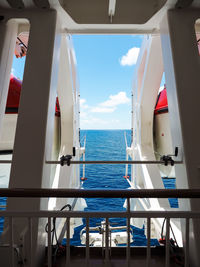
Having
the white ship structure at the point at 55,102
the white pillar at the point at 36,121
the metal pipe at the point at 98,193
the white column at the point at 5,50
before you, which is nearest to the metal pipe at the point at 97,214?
the white ship structure at the point at 55,102

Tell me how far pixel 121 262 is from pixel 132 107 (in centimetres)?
340

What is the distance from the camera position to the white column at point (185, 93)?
1.49m

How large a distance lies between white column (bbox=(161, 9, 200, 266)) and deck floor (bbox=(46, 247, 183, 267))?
252 mm

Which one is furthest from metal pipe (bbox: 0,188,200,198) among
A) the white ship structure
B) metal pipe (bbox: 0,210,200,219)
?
metal pipe (bbox: 0,210,200,219)

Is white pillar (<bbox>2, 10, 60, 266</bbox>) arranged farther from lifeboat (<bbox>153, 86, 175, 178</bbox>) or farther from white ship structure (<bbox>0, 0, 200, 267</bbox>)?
lifeboat (<bbox>153, 86, 175, 178</bbox>)

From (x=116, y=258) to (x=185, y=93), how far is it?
4.97 ft

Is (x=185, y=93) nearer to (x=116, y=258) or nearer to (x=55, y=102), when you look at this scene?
(x=55, y=102)

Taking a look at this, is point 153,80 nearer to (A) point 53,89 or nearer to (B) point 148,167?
(B) point 148,167

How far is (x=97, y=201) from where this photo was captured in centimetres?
785

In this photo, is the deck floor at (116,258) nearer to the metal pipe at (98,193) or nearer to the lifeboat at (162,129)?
the metal pipe at (98,193)

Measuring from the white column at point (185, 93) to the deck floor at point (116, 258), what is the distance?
0.83ft

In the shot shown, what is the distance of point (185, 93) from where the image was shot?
1.63m

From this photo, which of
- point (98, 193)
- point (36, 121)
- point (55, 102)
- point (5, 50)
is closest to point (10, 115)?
point (5, 50)

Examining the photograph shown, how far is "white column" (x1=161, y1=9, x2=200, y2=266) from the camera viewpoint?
149 centimetres
